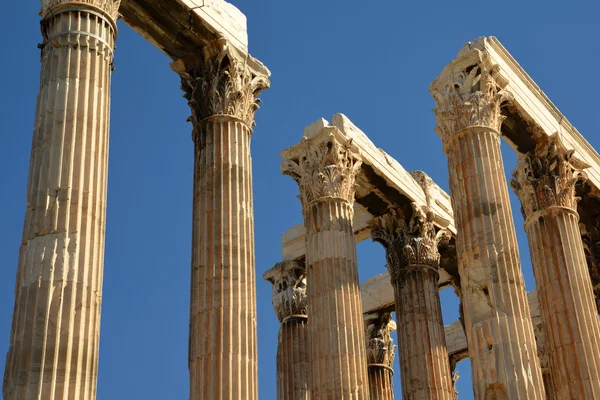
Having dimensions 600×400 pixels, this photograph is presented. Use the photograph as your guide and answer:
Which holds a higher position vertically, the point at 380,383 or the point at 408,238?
the point at 408,238

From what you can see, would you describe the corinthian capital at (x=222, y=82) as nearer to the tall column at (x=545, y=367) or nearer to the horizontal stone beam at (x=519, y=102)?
the horizontal stone beam at (x=519, y=102)

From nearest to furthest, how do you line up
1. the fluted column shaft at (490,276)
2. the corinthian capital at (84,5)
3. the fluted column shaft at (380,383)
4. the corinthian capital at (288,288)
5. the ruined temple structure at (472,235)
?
the corinthian capital at (84,5) < the fluted column shaft at (490,276) < the ruined temple structure at (472,235) < the corinthian capital at (288,288) < the fluted column shaft at (380,383)

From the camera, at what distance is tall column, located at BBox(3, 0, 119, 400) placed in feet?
56.0

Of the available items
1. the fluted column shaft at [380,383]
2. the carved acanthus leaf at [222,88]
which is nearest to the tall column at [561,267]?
the fluted column shaft at [380,383]

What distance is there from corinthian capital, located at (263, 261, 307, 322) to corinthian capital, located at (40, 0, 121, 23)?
17689 millimetres

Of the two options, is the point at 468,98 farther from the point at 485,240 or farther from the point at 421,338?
the point at 421,338

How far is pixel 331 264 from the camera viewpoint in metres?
30.1

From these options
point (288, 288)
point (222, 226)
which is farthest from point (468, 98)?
point (288, 288)

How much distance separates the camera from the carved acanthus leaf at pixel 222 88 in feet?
82.4

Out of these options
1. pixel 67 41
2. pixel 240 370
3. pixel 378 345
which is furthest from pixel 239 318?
pixel 378 345

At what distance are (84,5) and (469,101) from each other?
12.5 metres

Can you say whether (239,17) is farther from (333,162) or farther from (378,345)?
(378,345)

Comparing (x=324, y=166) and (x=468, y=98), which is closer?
(x=468, y=98)

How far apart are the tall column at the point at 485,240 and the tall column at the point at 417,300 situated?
672 centimetres
